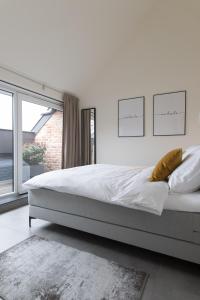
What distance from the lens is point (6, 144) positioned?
3367 mm

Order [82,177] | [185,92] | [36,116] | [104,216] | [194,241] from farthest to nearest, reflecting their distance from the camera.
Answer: [36,116] < [185,92] < [82,177] < [104,216] < [194,241]

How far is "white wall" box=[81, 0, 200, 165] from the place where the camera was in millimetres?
3586

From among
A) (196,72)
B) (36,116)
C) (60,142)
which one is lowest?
(60,142)

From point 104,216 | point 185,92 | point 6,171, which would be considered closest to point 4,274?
point 104,216

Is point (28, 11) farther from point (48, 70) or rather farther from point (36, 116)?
point (36, 116)

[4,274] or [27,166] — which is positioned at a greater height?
[27,166]

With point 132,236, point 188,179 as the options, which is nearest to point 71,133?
point 132,236

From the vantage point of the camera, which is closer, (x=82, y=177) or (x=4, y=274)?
(x=4, y=274)

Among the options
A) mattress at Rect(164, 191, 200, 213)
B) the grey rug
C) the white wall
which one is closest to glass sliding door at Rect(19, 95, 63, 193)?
the white wall

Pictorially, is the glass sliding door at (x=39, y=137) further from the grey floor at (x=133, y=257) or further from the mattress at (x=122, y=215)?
the mattress at (x=122, y=215)

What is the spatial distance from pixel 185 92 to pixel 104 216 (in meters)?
2.87

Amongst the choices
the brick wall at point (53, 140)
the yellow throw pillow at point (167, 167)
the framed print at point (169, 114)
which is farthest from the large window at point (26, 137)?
the yellow throw pillow at point (167, 167)

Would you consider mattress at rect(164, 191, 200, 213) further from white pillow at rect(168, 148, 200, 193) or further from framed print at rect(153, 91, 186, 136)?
framed print at rect(153, 91, 186, 136)

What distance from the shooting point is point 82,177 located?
2.20 m
